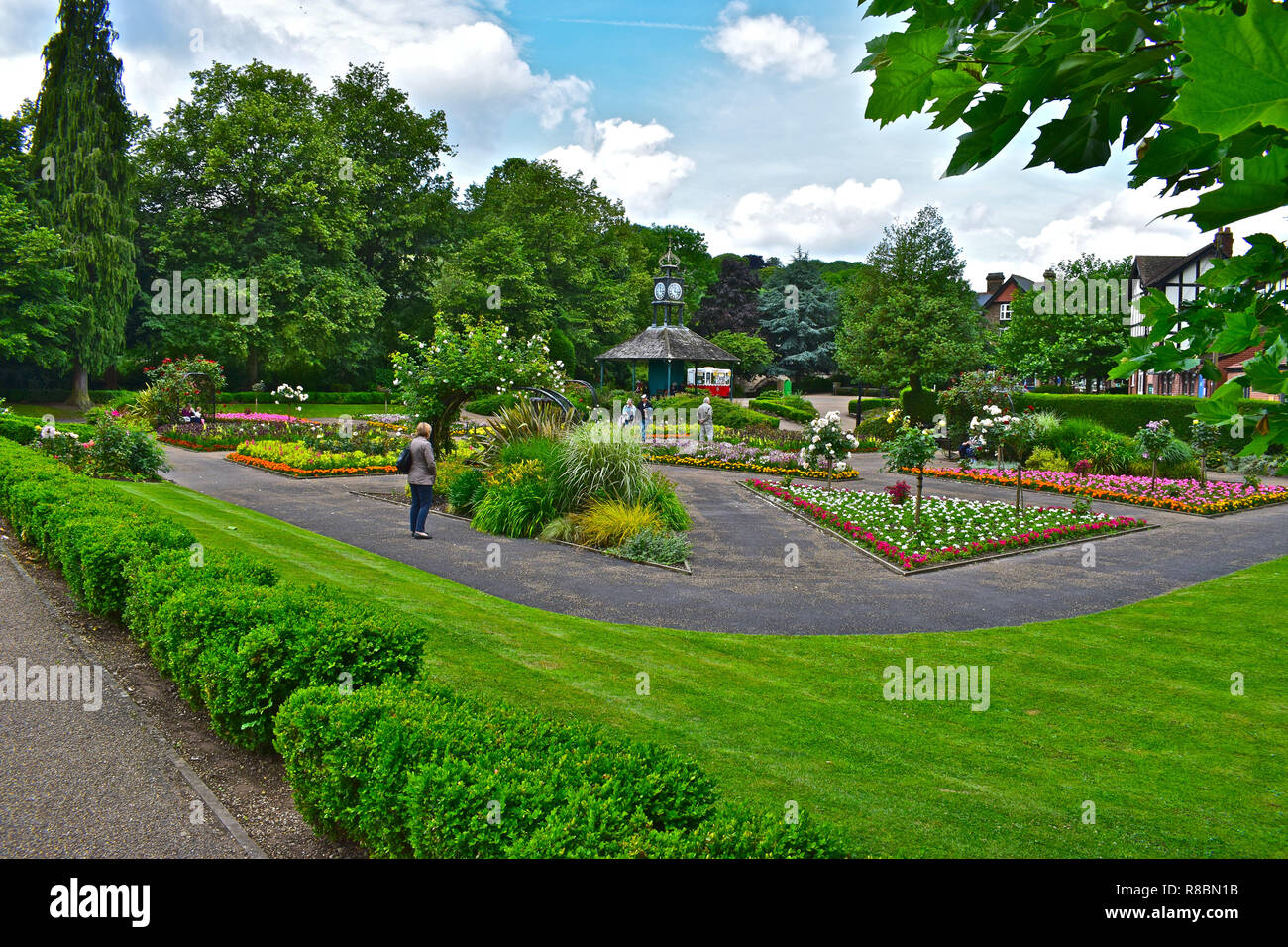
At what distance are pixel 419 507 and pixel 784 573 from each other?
6.16 m

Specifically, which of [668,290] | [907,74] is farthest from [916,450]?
[668,290]

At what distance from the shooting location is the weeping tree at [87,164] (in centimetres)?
3625

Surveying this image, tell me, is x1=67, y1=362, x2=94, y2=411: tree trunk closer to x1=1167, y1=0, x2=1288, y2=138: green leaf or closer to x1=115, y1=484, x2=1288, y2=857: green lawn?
x1=115, y1=484, x2=1288, y2=857: green lawn

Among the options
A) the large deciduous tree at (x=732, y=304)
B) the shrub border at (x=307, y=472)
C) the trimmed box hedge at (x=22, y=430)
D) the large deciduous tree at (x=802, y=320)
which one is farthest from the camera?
the large deciduous tree at (x=732, y=304)

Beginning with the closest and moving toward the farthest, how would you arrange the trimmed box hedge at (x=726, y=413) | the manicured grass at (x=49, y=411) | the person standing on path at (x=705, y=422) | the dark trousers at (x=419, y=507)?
1. the dark trousers at (x=419, y=507)
2. the person standing on path at (x=705, y=422)
3. the trimmed box hedge at (x=726, y=413)
4. the manicured grass at (x=49, y=411)

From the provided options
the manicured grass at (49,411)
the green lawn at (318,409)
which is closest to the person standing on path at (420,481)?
the green lawn at (318,409)

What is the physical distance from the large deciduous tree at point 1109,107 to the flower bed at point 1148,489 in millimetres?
19512

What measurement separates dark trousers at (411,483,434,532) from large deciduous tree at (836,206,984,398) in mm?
33422

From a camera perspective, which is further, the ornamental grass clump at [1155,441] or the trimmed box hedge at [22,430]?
the ornamental grass clump at [1155,441]

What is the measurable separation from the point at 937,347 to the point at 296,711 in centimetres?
4135

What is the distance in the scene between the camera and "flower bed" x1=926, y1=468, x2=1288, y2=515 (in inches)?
744

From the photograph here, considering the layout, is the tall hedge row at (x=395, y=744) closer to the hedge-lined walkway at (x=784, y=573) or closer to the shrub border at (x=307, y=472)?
the hedge-lined walkway at (x=784, y=573)

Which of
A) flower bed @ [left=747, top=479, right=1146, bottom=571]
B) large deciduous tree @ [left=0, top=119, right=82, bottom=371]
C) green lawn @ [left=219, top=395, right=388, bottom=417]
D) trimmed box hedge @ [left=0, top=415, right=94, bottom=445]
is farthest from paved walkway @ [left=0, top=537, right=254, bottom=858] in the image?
green lawn @ [left=219, top=395, right=388, bottom=417]
